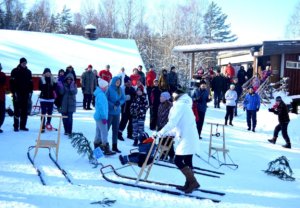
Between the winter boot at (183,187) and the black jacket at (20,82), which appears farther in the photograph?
the black jacket at (20,82)

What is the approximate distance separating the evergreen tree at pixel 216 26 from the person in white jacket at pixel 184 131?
170 feet

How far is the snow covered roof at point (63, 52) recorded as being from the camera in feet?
75.4

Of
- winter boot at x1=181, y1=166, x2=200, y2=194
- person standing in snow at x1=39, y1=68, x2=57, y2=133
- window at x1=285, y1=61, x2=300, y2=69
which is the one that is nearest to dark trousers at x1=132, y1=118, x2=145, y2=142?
person standing in snow at x1=39, y1=68, x2=57, y2=133

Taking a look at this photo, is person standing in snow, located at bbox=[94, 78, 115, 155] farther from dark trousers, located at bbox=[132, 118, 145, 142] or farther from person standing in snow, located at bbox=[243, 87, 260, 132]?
person standing in snow, located at bbox=[243, 87, 260, 132]

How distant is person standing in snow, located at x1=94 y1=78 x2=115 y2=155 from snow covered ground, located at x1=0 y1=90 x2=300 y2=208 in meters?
0.37

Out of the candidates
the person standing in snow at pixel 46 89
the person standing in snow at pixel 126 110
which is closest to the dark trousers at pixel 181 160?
the person standing in snow at pixel 126 110

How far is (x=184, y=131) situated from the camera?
6262mm

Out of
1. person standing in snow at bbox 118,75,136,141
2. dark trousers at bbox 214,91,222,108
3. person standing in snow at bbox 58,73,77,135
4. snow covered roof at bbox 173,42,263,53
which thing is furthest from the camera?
snow covered roof at bbox 173,42,263,53

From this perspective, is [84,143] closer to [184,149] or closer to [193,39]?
[184,149]

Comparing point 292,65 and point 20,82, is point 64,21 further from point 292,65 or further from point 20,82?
point 20,82

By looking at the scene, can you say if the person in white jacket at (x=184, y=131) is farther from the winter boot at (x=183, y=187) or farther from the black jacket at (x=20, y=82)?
the black jacket at (x=20, y=82)

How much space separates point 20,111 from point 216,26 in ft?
170

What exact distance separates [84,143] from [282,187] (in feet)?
14.0

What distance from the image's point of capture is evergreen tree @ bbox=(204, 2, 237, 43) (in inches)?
2258
